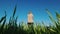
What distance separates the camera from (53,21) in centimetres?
158

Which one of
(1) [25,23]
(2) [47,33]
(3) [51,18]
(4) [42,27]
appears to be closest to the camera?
(3) [51,18]

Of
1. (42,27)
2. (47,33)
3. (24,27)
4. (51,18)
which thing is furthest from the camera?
(24,27)

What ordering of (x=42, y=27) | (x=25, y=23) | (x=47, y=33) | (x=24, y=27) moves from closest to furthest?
(x=47, y=33) < (x=42, y=27) < (x=24, y=27) < (x=25, y=23)

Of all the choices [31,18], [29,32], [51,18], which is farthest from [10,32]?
[31,18]

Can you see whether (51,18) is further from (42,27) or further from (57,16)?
(42,27)

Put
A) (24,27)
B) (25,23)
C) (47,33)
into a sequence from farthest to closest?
(25,23)
(24,27)
(47,33)

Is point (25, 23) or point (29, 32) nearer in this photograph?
point (29, 32)

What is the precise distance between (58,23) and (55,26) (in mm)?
46

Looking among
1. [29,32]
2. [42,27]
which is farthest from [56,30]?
[29,32]

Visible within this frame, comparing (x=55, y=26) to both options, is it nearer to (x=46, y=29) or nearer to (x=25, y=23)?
(x=46, y=29)

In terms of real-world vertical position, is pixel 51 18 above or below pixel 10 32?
above

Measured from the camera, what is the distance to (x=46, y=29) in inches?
72.4

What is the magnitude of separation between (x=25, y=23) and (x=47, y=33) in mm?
774

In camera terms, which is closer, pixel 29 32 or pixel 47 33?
pixel 47 33
